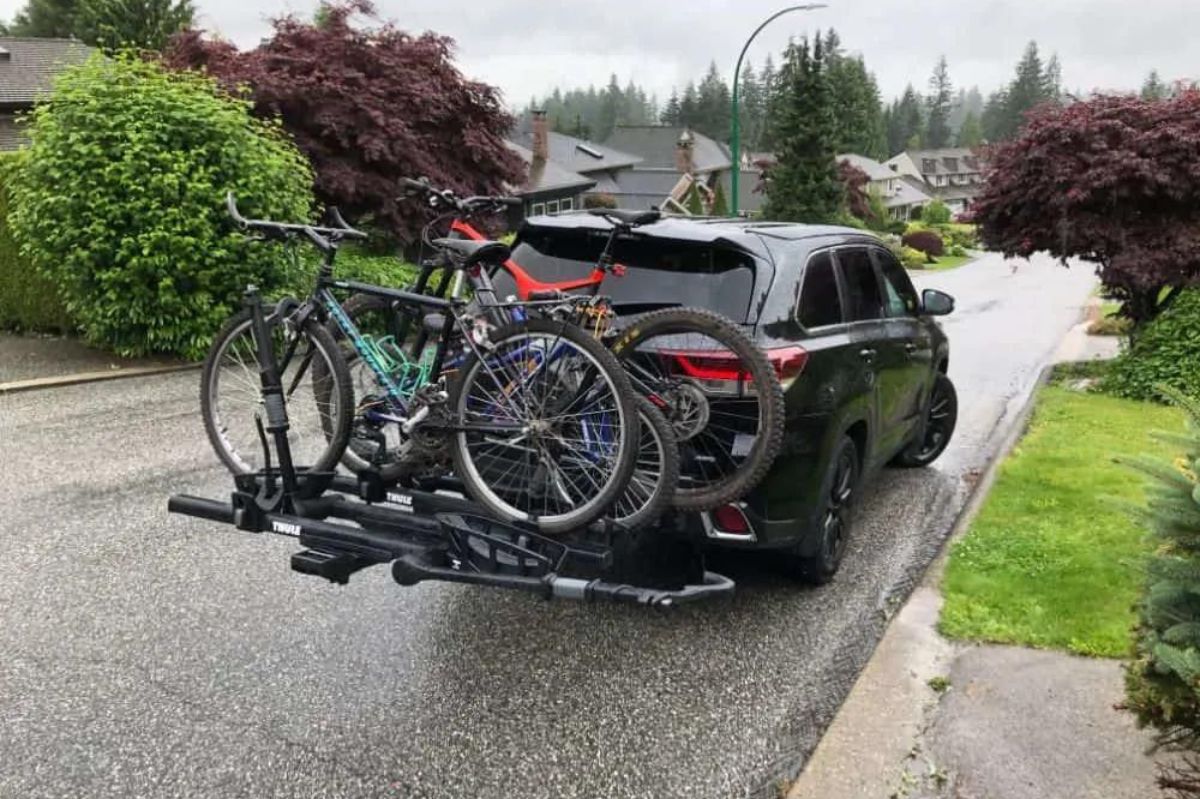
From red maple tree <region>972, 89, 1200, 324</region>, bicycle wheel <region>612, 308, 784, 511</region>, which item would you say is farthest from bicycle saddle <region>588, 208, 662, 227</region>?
red maple tree <region>972, 89, 1200, 324</region>

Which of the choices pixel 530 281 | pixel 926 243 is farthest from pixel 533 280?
pixel 926 243

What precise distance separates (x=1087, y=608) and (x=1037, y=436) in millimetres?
3812

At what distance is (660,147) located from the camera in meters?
64.7

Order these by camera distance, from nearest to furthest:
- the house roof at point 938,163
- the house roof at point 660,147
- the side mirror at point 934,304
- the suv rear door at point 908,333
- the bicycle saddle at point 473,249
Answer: the bicycle saddle at point 473,249 → the suv rear door at point 908,333 → the side mirror at point 934,304 → the house roof at point 660,147 → the house roof at point 938,163

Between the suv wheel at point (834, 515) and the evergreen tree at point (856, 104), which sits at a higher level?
the evergreen tree at point (856, 104)

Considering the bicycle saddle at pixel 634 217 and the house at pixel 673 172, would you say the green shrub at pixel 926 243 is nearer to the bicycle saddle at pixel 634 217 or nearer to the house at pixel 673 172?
the house at pixel 673 172

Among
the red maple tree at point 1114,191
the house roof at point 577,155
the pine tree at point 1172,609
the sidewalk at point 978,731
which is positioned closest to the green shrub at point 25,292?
the sidewalk at point 978,731

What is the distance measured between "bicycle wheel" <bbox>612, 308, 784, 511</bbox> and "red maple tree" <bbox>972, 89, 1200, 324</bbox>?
8.73 metres

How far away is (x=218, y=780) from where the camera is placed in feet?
10.3

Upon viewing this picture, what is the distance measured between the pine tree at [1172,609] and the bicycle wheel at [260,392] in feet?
9.78

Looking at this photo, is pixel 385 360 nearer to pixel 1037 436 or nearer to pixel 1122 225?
pixel 1037 436

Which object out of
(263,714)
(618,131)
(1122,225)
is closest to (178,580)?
(263,714)

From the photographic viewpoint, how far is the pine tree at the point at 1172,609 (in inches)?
109

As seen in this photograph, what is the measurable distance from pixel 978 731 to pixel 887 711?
0.33m
